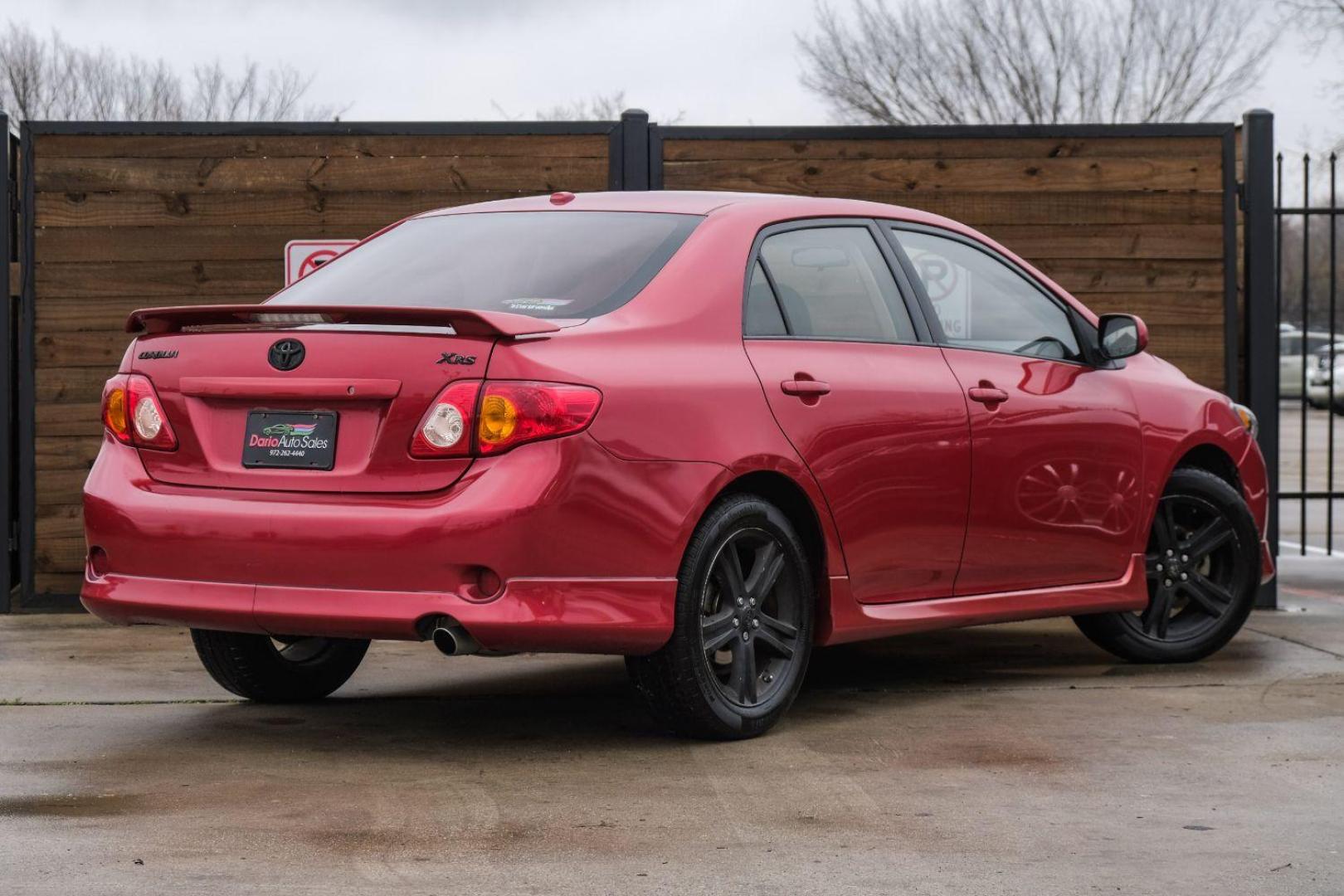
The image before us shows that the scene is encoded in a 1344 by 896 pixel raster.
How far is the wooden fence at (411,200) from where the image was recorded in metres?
9.05

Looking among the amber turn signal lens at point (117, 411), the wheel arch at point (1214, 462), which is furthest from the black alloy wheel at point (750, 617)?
the wheel arch at point (1214, 462)

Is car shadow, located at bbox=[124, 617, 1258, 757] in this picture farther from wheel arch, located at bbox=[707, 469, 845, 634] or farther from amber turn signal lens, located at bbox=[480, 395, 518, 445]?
amber turn signal lens, located at bbox=[480, 395, 518, 445]

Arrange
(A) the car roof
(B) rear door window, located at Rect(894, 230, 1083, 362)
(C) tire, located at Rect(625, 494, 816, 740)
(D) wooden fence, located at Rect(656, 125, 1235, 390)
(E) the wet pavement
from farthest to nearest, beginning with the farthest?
(D) wooden fence, located at Rect(656, 125, 1235, 390) < (B) rear door window, located at Rect(894, 230, 1083, 362) < (A) the car roof < (C) tire, located at Rect(625, 494, 816, 740) < (E) the wet pavement

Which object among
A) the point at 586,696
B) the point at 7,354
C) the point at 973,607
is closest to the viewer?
the point at 973,607

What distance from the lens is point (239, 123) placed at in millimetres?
9180

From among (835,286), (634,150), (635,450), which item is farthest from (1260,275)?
(635,450)

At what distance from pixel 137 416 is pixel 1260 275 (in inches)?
229

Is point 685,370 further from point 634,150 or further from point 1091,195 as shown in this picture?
point 1091,195

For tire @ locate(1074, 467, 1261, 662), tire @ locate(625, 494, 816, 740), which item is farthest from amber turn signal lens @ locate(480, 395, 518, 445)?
tire @ locate(1074, 467, 1261, 662)

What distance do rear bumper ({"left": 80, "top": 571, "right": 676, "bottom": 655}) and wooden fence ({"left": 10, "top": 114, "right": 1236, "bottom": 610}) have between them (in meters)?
4.01

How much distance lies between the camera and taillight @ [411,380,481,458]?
494 cm

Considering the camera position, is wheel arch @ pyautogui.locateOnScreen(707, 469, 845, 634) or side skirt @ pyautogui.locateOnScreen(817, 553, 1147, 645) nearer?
wheel arch @ pyautogui.locateOnScreen(707, 469, 845, 634)

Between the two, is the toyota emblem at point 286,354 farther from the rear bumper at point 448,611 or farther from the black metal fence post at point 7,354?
the black metal fence post at point 7,354

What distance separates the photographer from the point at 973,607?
6.37 metres
